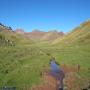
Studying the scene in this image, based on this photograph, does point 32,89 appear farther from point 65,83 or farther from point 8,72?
point 8,72

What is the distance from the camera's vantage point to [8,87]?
44.2m

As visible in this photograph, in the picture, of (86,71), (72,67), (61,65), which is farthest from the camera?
(61,65)

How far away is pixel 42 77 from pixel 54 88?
8271 mm

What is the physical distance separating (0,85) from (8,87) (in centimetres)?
174

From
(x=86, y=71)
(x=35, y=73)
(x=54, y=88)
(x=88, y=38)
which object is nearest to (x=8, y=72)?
(x=35, y=73)

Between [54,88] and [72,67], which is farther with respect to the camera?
[72,67]

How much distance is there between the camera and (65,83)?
159 ft

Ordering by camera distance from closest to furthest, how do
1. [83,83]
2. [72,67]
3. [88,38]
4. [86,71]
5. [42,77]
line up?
1. [83,83]
2. [42,77]
3. [86,71]
4. [72,67]
5. [88,38]

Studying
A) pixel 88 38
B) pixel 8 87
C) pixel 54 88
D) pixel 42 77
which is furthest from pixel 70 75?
pixel 88 38

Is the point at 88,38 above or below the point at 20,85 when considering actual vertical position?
above

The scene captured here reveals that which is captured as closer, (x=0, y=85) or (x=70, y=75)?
(x=0, y=85)

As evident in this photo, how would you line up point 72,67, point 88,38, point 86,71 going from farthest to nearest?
1. point 88,38
2. point 72,67
3. point 86,71

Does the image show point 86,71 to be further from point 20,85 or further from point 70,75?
point 20,85

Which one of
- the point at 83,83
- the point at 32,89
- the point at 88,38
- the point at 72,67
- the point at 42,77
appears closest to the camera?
the point at 32,89
